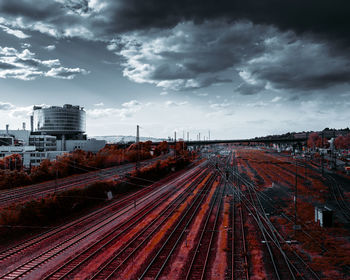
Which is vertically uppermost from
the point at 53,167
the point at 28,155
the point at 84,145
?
Answer: the point at 84,145

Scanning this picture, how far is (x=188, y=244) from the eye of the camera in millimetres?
18203

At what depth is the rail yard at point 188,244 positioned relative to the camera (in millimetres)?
14383

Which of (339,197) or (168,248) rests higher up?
(339,197)

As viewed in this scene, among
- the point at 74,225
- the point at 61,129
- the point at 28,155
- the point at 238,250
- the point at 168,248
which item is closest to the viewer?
the point at 238,250

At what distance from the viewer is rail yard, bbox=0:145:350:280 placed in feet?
47.2

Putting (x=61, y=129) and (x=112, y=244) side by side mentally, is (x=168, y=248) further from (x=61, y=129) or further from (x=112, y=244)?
(x=61, y=129)

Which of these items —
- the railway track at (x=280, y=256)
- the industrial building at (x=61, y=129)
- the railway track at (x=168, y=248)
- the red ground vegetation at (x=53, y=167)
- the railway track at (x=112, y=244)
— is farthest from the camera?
the industrial building at (x=61, y=129)


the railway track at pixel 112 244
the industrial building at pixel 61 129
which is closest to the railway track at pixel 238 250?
the railway track at pixel 112 244

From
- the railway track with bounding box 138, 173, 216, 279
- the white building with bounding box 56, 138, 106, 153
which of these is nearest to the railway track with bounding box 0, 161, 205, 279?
the railway track with bounding box 138, 173, 216, 279

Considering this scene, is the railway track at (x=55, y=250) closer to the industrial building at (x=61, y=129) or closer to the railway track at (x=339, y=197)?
the railway track at (x=339, y=197)

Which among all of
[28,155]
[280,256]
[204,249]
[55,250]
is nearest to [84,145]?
[28,155]

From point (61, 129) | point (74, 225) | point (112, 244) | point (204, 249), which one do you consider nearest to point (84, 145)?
point (61, 129)

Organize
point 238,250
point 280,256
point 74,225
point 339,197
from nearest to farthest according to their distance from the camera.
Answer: point 280,256
point 238,250
point 74,225
point 339,197

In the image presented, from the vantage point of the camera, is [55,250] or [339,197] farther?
[339,197]
